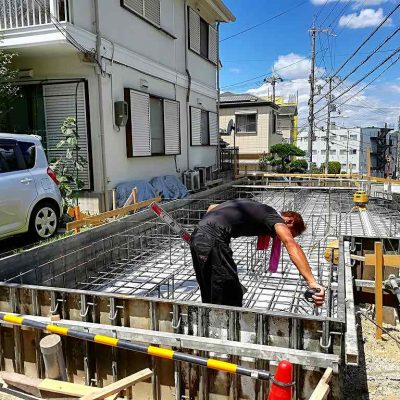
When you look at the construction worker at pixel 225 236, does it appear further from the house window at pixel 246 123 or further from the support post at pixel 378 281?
the house window at pixel 246 123

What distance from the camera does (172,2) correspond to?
1096cm

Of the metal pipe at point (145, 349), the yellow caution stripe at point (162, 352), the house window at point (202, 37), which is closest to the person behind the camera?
the metal pipe at point (145, 349)

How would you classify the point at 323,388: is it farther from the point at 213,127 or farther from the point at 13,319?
the point at 213,127

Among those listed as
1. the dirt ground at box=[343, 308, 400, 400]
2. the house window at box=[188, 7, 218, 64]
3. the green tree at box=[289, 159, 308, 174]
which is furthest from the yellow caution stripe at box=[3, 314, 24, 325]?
the green tree at box=[289, 159, 308, 174]

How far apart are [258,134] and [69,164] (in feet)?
58.3

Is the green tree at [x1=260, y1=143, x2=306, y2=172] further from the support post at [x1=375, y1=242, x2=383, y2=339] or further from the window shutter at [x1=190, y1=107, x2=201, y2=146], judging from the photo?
the support post at [x1=375, y1=242, x2=383, y2=339]

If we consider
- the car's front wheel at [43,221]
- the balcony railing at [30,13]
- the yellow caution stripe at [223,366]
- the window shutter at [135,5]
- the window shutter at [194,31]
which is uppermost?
the window shutter at [194,31]

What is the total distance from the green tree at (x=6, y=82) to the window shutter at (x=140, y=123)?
95.8 inches

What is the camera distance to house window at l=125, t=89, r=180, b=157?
8.99 m

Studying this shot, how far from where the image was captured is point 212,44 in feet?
47.8

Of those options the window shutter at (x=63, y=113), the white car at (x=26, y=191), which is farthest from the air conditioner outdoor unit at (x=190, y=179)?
the white car at (x=26, y=191)

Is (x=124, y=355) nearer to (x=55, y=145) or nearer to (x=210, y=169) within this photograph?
(x=55, y=145)

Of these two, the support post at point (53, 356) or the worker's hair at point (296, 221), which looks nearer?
the support post at point (53, 356)

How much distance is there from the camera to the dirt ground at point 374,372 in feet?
12.3
